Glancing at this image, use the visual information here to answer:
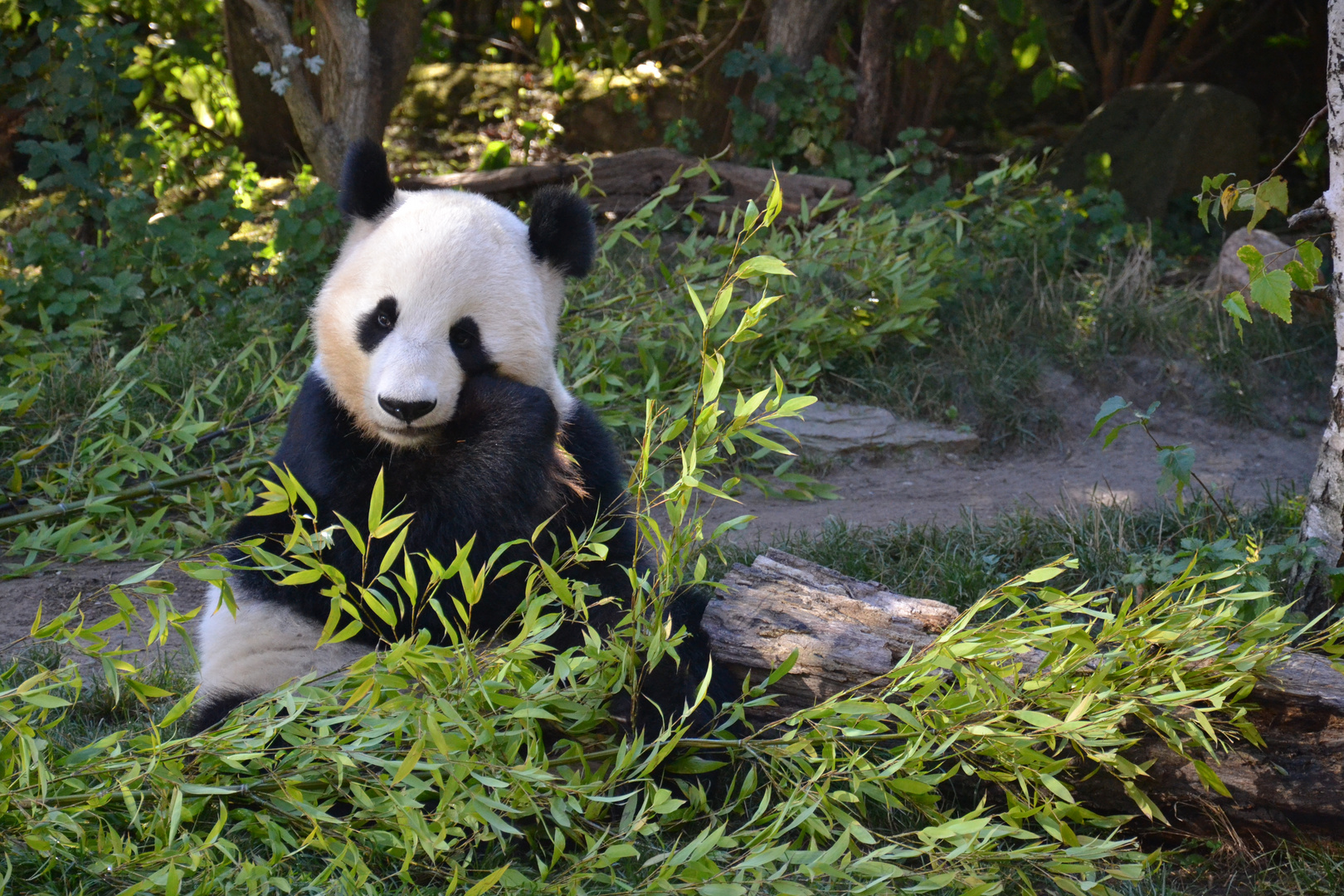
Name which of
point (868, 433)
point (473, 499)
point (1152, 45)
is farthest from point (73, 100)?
point (1152, 45)

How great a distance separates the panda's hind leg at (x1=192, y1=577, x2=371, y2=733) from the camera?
2.49 m

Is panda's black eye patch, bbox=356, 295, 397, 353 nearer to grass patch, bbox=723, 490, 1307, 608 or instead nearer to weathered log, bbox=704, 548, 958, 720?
weathered log, bbox=704, 548, 958, 720

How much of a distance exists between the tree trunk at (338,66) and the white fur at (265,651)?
132 inches

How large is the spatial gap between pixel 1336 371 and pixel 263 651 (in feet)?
8.93

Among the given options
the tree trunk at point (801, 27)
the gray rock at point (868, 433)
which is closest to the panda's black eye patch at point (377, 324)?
the gray rock at point (868, 433)

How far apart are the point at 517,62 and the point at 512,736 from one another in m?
7.88

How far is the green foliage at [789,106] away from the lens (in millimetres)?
6602

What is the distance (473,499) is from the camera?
94.2 inches

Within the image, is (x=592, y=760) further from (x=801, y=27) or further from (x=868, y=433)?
(x=801, y=27)

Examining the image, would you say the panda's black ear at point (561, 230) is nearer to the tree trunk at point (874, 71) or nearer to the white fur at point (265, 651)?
the white fur at point (265, 651)

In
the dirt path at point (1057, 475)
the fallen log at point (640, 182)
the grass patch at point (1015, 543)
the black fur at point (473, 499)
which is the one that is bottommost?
the dirt path at point (1057, 475)

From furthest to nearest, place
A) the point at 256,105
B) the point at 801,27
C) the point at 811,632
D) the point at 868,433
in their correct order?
the point at 256,105 < the point at 801,27 < the point at 868,433 < the point at 811,632

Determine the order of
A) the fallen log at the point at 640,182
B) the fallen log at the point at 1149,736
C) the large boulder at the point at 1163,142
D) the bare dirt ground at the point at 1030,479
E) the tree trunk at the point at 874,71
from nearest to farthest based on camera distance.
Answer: the fallen log at the point at 1149,736
the bare dirt ground at the point at 1030,479
the fallen log at the point at 640,182
the tree trunk at the point at 874,71
the large boulder at the point at 1163,142

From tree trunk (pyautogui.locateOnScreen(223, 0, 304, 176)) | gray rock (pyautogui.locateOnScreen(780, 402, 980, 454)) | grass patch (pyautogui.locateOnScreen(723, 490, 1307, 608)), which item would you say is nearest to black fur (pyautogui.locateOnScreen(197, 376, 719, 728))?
grass patch (pyautogui.locateOnScreen(723, 490, 1307, 608))
